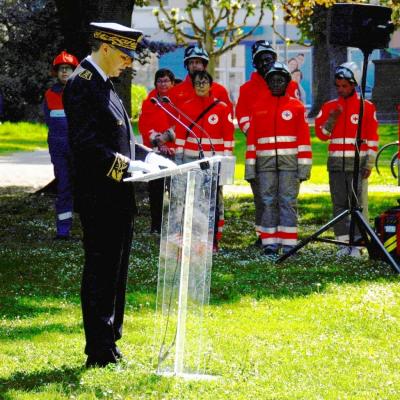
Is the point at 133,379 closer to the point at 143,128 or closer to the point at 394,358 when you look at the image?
the point at 394,358

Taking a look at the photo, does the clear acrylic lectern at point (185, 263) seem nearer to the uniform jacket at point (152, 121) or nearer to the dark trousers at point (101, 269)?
the dark trousers at point (101, 269)

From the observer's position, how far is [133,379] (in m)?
6.64

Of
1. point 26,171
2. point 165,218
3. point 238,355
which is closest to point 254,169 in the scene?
point 238,355

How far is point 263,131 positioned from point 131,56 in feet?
17.5

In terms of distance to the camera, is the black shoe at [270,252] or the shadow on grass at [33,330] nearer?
the shadow on grass at [33,330]

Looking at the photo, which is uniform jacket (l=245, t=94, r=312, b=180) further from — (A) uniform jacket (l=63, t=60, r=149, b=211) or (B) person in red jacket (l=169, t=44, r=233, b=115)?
(A) uniform jacket (l=63, t=60, r=149, b=211)

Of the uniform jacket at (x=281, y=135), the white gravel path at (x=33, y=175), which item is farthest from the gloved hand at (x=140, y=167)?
the white gravel path at (x=33, y=175)

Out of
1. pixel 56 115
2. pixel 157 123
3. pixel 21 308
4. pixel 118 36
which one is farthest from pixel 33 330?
pixel 157 123

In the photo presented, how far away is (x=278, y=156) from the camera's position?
1193 centimetres

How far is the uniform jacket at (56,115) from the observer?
12.8m

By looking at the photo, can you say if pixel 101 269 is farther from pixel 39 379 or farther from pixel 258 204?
pixel 258 204

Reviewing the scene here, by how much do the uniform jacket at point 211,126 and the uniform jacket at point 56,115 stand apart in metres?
1.39

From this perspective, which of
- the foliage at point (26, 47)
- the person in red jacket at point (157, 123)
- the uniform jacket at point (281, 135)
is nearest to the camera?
the uniform jacket at point (281, 135)

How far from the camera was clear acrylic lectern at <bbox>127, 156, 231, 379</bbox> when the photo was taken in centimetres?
653
